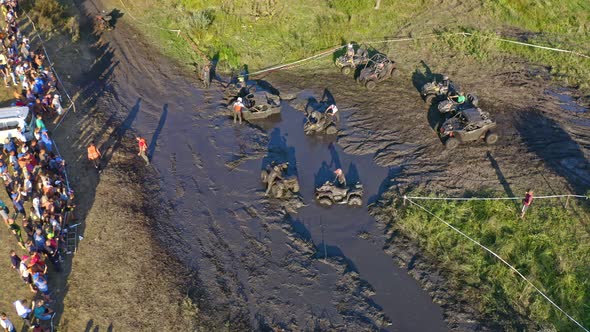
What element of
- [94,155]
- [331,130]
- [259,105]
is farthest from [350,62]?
[94,155]

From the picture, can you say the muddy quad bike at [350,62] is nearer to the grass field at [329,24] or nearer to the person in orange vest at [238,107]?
the grass field at [329,24]

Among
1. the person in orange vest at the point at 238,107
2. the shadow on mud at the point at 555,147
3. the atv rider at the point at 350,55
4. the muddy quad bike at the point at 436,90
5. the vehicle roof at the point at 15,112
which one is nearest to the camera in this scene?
the shadow on mud at the point at 555,147

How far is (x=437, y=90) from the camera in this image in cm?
2295

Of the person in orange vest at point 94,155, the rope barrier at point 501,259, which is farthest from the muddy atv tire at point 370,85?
the person in orange vest at point 94,155

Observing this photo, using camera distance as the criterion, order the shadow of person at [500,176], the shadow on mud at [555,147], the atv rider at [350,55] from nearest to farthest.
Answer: the shadow of person at [500,176] < the shadow on mud at [555,147] < the atv rider at [350,55]

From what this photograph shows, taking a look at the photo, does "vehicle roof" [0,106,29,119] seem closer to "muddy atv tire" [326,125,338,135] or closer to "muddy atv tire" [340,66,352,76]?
"muddy atv tire" [326,125,338,135]

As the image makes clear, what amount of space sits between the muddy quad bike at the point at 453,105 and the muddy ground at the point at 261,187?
0.95m

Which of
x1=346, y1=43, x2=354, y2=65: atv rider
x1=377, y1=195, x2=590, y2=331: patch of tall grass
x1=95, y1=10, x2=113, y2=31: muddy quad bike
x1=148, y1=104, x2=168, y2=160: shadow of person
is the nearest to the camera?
x1=377, y1=195, x2=590, y2=331: patch of tall grass

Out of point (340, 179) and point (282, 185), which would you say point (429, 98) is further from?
point (282, 185)

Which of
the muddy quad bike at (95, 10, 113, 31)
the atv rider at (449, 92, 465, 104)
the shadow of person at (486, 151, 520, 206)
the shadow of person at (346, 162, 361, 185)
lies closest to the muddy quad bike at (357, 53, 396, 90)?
the atv rider at (449, 92, 465, 104)

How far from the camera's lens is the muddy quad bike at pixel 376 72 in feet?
79.7

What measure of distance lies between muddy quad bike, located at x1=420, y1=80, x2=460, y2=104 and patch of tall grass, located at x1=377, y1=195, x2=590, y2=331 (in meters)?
7.29

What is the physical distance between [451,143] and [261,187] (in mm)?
8727

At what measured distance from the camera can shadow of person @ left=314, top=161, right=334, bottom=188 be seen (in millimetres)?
19141
